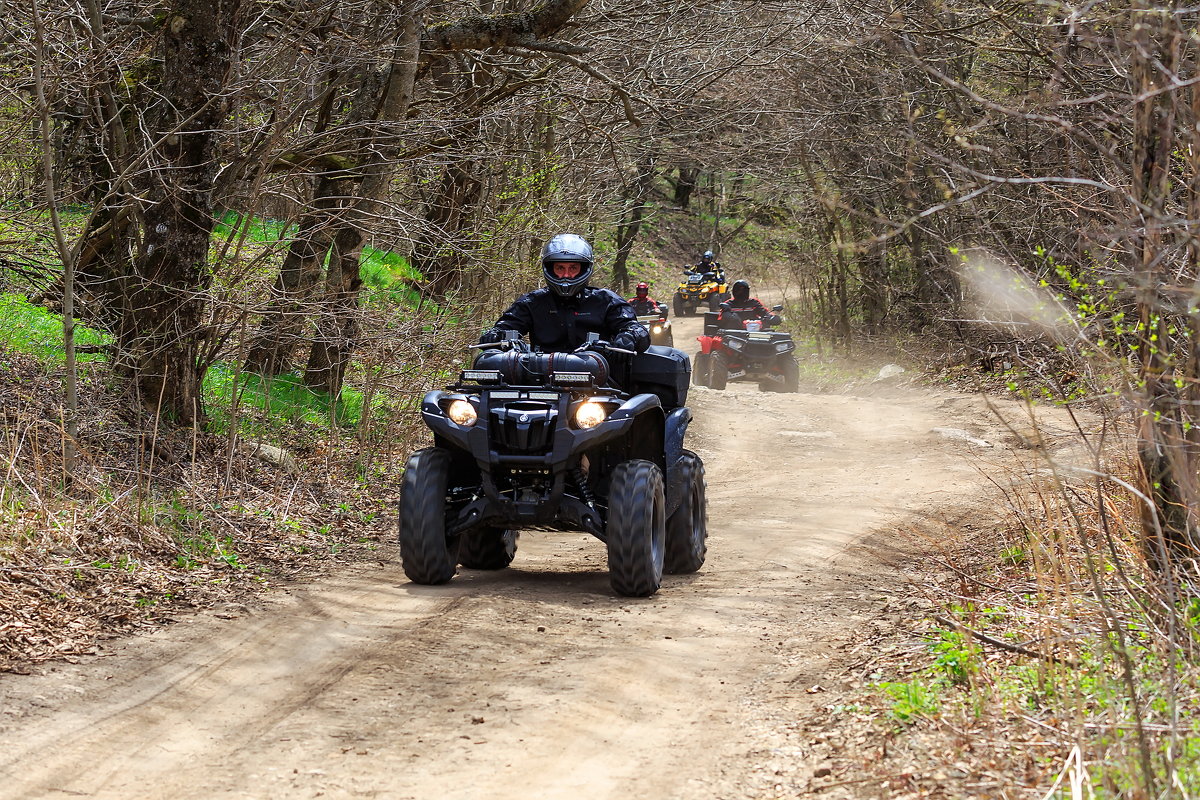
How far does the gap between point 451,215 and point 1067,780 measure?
1094cm

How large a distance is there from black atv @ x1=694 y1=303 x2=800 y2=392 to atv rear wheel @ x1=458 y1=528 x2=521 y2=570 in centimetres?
1461

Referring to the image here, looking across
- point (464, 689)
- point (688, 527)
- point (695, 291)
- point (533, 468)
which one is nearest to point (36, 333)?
point (533, 468)

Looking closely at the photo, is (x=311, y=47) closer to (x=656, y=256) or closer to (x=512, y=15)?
(x=512, y=15)

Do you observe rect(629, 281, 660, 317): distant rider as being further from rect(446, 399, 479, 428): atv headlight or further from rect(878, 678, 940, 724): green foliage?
rect(878, 678, 940, 724): green foliage

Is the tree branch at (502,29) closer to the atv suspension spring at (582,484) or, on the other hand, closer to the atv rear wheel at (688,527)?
the atv rear wheel at (688,527)

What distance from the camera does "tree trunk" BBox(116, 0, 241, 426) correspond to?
9328 millimetres

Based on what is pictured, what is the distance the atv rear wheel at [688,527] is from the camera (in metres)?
8.68

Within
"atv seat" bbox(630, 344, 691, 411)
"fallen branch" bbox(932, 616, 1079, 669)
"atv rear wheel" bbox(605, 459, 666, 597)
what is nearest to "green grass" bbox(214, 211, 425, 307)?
"atv seat" bbox(630, 344, 691, 411)

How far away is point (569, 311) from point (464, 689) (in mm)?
3591

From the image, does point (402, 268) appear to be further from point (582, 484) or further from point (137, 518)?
point (582, 484)

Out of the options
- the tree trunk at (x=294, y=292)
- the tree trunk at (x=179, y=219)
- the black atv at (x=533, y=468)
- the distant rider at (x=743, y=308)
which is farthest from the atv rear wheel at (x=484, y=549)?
the distant rider at (x=743, y=308)

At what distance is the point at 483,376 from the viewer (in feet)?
25.7

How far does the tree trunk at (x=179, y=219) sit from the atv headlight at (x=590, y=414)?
11.2 ft

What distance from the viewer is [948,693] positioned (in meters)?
5.26
